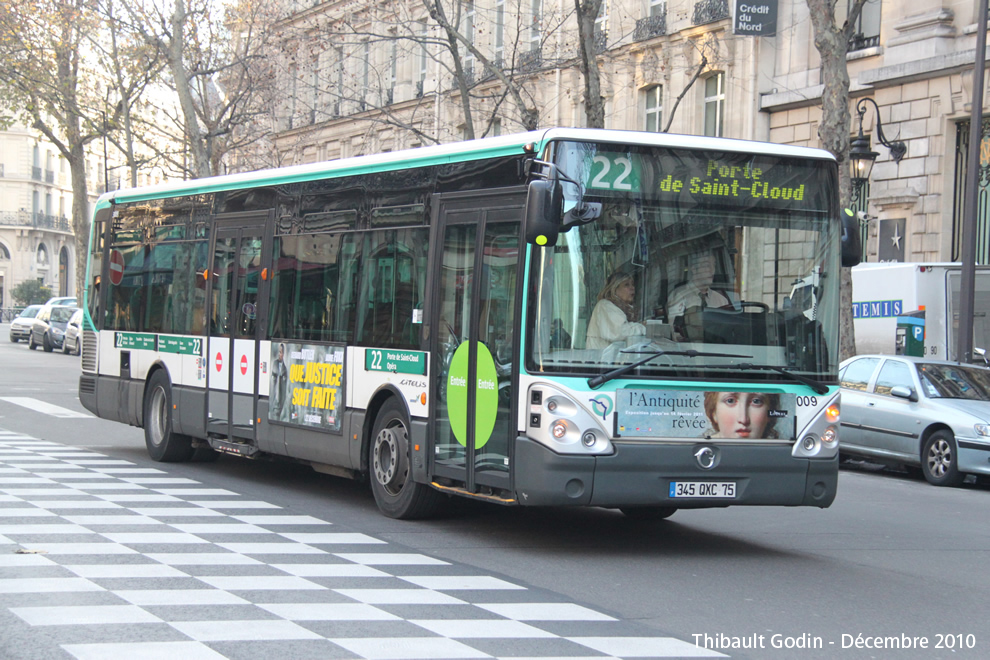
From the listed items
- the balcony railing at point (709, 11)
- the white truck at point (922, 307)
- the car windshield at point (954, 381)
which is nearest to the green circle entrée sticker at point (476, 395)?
the car windshield at point (954, 381)

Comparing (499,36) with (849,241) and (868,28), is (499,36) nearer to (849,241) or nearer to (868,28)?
(868,28)

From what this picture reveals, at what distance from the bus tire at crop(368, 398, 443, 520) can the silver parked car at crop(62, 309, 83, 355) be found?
125ft

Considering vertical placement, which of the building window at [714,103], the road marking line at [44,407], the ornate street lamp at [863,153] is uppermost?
the building window at [714,103]

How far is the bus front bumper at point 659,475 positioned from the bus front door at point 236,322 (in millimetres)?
4566

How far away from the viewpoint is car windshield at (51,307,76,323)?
49969mm

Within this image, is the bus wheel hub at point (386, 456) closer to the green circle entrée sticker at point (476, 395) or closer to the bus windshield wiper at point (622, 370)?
the green circle entrée sticker at point (476, 395)

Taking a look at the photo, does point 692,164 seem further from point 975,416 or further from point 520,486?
point 975,416

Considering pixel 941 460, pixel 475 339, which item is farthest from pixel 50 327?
pixel 475 339

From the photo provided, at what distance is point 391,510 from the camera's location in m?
10.4

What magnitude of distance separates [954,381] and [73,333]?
36.7 metres

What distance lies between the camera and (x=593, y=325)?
8680 millimetres

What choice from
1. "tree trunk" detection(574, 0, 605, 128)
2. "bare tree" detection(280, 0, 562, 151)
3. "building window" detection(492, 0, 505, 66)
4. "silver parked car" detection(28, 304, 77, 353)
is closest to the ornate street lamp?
"tree trunk" detection(574, 0, 605, 128)

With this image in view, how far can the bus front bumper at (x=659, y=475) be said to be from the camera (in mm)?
8586

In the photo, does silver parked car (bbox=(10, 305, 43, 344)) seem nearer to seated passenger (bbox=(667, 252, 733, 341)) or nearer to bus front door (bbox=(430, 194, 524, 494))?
bus front door (bbox=(430, 194, 524, 494))
